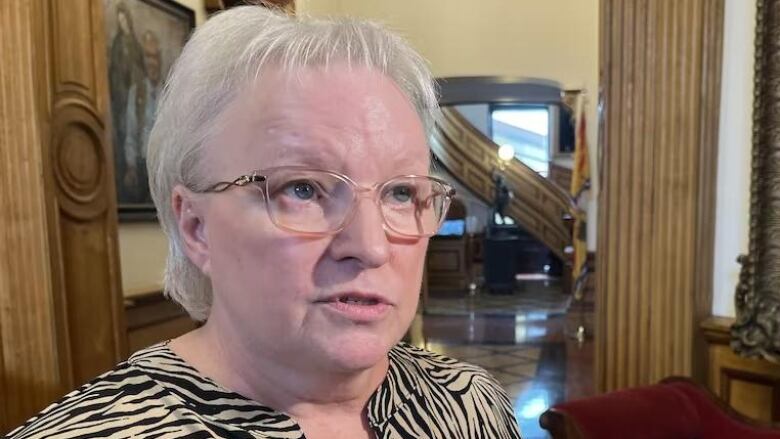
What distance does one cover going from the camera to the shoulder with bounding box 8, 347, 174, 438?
729 mm

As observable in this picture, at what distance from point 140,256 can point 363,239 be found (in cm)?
244

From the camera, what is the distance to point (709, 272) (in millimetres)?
2211

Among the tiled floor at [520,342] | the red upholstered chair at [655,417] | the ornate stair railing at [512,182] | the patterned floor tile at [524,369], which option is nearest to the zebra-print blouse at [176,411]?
the red upholstered chair at [655,417]

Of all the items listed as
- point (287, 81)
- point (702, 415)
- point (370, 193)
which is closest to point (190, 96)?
point (287, 81)

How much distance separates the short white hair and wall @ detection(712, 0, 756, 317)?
1.68m

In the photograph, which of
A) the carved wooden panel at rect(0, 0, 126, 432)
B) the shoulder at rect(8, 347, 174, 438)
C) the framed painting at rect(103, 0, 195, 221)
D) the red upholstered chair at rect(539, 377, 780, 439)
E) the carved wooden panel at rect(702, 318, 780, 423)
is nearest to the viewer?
the shoulder at rect(8, 347, 174, 438)

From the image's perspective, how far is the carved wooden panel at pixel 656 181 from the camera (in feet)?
6.93

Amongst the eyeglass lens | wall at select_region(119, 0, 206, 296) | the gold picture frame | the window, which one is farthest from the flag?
the eyeglass lens

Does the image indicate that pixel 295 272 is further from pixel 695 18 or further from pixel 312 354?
pixel 695 18

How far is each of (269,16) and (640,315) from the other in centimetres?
186

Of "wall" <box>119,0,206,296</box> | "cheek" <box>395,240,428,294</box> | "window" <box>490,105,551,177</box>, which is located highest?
"window" <box>490,105,551,177</box>

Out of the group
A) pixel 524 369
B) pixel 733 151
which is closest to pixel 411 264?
pixel 733 151

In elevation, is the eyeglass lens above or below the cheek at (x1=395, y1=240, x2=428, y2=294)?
above

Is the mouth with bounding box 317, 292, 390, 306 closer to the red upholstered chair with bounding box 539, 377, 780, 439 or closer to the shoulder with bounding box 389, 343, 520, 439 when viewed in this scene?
the shoulder with bounding box 389, 343, 520, 439
